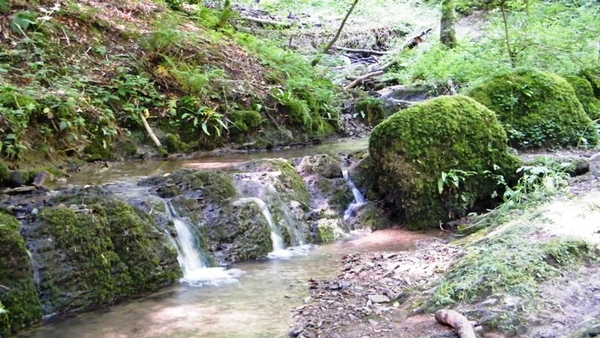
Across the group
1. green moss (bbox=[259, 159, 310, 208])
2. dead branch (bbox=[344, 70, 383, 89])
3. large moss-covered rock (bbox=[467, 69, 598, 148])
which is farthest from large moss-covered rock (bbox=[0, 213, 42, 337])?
dead branch (bbox=[344, 70, 383, 89])

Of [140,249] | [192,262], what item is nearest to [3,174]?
[140,249]

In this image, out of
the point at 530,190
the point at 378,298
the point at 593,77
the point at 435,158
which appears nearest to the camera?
the point at 378,298

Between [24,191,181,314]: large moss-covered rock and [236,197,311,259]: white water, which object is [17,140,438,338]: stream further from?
[24,191,181,314]: large moss-covered rock

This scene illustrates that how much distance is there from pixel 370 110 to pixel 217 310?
363 inches

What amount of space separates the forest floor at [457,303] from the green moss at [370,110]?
728 cm

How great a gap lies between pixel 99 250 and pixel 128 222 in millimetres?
445

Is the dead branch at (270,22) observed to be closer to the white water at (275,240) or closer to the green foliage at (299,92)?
the green foliage at (299,92)

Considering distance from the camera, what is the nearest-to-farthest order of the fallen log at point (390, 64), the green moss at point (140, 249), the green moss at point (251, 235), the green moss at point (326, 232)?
the green moss at point (140, 249) < the green moss at point (251, 235) < the green moss at point (326, 232) < the fallen log at point (390, 64)

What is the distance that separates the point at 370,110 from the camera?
531 inches

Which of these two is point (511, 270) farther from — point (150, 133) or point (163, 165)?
point (150, 133)

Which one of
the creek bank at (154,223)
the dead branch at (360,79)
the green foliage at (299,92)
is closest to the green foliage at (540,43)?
the dead branch at (360,79)

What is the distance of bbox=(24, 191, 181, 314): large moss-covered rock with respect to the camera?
204 inches

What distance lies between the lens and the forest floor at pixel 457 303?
12.3 feet

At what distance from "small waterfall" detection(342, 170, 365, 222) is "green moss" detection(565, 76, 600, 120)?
18.6ft
